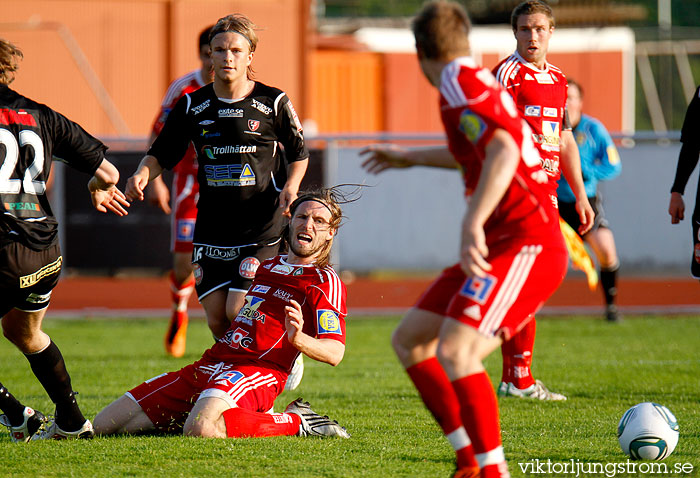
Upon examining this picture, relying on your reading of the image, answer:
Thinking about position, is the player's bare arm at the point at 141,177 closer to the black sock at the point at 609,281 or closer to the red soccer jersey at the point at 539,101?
the red soccer jersey at the point at 539,101

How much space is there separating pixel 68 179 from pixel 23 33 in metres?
8.46

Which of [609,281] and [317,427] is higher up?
[317,427]

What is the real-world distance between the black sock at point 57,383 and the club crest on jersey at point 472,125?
8.84ft

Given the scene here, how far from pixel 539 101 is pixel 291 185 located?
172 cm

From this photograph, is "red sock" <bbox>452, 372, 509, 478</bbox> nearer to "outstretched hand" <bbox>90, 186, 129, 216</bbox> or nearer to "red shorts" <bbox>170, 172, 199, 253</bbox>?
"outstretched hand" <bbox>90, 186, 129, 216</bbox>

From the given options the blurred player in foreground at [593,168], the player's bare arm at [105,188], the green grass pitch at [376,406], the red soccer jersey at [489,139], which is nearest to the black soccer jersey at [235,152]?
the player's bare arm at [105,188]

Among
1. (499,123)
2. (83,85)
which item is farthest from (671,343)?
(83,85)

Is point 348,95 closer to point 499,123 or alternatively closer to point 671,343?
point 671,343

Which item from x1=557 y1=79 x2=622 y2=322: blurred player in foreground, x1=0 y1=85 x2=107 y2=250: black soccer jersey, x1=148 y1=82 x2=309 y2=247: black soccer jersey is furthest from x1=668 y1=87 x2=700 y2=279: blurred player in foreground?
x1=0 y1=85 x2=107 y2=250: black soccer jersey

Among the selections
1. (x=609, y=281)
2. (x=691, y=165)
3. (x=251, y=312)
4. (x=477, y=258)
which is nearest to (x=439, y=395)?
→ (x=477, y=258)

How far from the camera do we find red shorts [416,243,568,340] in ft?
12.2

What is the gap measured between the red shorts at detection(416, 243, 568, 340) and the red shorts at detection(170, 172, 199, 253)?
4.92 m

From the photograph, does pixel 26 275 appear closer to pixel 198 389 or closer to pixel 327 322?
pixel 198 389

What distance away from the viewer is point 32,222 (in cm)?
479
